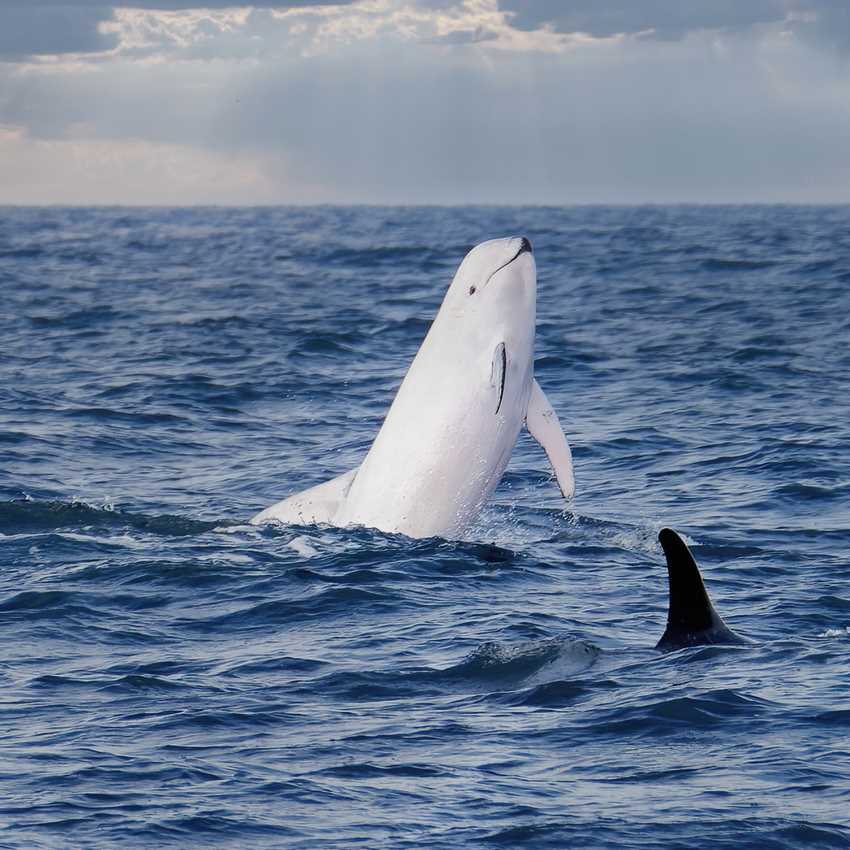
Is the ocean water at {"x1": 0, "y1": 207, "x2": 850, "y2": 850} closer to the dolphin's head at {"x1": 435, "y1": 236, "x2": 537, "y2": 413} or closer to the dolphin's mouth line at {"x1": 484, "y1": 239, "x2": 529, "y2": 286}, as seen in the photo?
the dolphin's head at {"x1": 435, "y1": 236, "x2": 537, "y2": 413}

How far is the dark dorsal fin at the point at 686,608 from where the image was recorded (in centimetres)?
1253

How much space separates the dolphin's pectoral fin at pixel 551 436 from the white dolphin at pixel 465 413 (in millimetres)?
11

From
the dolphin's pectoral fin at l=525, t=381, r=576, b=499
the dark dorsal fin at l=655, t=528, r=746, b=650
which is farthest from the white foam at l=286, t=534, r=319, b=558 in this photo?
the dark dorsal fin at l=655, t=528, r=746, b=650

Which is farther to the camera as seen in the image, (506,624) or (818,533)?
(818,533)

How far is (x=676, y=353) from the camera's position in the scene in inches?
1345

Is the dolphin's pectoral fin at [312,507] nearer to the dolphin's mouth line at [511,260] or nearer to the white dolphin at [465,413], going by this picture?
the white dolphin at [465,413]

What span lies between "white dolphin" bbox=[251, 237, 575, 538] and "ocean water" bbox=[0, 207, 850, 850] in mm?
427

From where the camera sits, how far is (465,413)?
17.2 metres

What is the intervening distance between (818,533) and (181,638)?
26.6ft

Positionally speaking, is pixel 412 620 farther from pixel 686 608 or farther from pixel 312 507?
pixel 312 507

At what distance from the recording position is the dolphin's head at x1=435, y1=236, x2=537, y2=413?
17188 millimetres

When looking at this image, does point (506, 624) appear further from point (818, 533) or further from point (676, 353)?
point (676, 353)

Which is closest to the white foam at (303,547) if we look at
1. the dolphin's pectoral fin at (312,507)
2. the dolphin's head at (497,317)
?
the dolphin's pectoral fin at (312,507)

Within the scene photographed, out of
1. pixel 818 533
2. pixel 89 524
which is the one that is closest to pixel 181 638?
pixel 89 524
